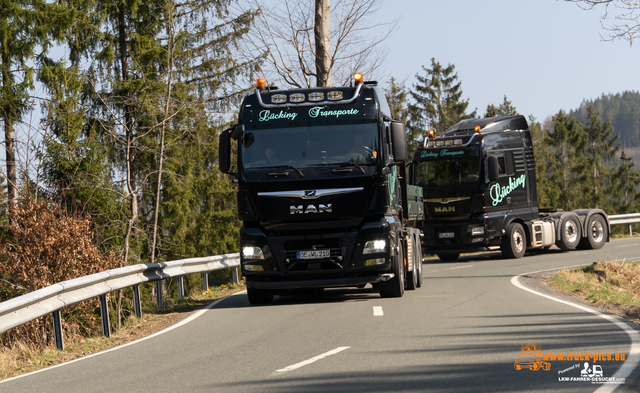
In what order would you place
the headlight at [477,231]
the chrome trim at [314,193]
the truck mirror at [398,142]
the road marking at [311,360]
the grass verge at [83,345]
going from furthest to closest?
the headlight at [477,231]
the truck mirror at [398,142]
the chrome trim at [314,193]
the grass verge at [83,345]
the road marking at [311,360]

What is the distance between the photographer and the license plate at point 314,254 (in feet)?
38.2

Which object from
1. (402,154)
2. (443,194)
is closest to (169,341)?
(402,154)

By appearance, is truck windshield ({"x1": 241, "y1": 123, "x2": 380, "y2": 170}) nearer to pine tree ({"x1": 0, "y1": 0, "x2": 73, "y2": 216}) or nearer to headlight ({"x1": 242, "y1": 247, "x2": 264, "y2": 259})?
headlight ({"x1": 242, "y1": 247, "x2": 264, "y2": 259})

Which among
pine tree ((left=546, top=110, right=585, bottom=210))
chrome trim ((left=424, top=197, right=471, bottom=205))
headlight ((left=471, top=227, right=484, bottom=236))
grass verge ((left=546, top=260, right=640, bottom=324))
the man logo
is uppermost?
pine tree ((left=546, top=110, right=585, bottom=210))

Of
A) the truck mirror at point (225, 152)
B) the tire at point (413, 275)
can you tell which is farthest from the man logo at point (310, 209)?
the tire at point (413, 275)

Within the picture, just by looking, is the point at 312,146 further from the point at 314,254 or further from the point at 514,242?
the point at 514,242

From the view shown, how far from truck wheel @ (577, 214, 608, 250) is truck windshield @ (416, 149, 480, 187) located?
6406 mm

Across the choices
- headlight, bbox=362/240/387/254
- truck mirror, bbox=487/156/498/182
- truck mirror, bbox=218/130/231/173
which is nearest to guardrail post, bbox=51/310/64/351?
truck mirror, bbox=218/130/231/173

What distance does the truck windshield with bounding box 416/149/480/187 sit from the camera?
2088 centimetres

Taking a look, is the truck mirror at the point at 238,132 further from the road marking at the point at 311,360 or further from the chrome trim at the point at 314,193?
the road marking at the point at 311,360

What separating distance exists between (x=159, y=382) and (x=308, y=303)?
640cm

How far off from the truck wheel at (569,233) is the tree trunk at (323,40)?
930 cm

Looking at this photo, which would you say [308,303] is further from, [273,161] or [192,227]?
[192,227]

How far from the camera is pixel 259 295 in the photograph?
12.9 metres
